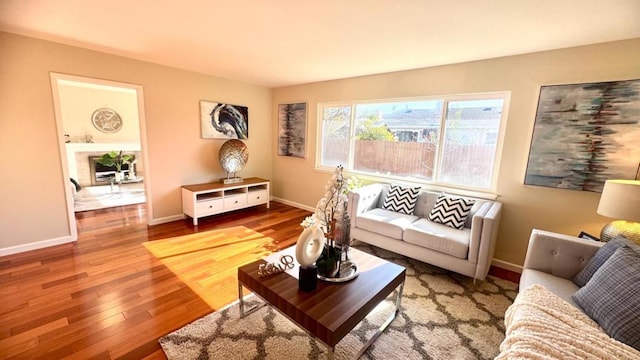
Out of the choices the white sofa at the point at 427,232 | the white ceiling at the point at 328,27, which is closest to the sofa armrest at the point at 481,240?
the white sofa at the point at 427,232

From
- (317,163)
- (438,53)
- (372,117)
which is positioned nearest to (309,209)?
(317,163)

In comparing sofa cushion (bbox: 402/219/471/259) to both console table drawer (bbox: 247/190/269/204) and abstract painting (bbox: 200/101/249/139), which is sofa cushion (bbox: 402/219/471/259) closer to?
console table drawer (bbox: 247/190/269/204)

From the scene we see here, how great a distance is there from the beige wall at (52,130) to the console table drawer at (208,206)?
45 cm

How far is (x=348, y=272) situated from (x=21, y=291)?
2.72 m

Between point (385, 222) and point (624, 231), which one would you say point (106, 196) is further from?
point (624, 231)

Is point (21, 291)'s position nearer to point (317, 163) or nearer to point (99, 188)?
point (317, 163)

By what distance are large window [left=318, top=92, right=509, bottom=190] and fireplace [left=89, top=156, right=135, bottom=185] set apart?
5.33 metres

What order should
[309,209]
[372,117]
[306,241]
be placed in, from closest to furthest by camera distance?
[306,241]
[372,117]
[309,209]

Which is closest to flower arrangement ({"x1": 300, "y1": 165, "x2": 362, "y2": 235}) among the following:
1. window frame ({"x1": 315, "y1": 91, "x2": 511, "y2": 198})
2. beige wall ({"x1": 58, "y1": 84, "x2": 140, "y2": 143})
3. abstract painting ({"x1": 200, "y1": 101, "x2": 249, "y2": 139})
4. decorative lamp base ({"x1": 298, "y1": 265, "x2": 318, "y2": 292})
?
decorative lamp base ({"x1": 298, "y1": 265, "x2": 318, "y2": 292})

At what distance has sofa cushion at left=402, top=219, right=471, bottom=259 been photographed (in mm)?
2371

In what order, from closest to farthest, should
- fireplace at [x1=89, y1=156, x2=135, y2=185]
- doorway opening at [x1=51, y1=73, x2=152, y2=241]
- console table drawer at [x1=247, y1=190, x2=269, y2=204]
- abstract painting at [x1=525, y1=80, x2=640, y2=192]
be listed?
abstract painting at [x1=525, y1=80, x2=640, y2=192] → console table drawer at [x1=247, y1=190, x2=269, y2=204] → doorway opening at [x1=51, y1=73, x2=152, y2=241] → fireplace at [x1=89, y1=156, x2=135, y2=185]

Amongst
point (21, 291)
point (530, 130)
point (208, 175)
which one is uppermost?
point (530, 130)

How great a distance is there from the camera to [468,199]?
2.78m

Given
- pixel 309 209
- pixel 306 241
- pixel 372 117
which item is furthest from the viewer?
pixel 309 209
